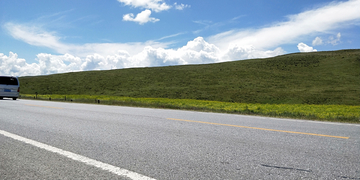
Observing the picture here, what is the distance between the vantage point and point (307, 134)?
6422 mm

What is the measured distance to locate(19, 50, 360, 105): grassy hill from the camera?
42.0 m

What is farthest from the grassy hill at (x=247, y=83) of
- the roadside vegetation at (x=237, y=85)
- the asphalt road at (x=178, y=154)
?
the asphalt road at (x=178, y=154)

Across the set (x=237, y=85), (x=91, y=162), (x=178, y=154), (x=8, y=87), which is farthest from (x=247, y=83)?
(x=91, y=162)

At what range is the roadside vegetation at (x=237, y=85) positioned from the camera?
131 feet

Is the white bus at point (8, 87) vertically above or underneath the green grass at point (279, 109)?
above

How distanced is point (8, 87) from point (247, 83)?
1699 inches

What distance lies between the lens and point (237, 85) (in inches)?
2089

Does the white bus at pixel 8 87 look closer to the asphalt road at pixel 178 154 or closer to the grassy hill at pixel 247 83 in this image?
the asphalt road at pixel 178 154

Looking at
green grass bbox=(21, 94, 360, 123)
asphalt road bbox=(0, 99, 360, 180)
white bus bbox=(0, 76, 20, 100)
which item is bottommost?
green grass bbox=(21, 94, 360, 123)

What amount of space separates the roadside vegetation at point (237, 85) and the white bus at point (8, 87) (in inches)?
458

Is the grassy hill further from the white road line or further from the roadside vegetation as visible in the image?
the white road line

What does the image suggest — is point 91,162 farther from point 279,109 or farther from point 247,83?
point 247,83

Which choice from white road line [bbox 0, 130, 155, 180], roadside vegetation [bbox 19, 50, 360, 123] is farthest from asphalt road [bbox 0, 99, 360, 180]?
roadside vegetation [bbox 19, 50, 360, 123]

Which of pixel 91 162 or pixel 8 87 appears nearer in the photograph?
pixel 91 162
